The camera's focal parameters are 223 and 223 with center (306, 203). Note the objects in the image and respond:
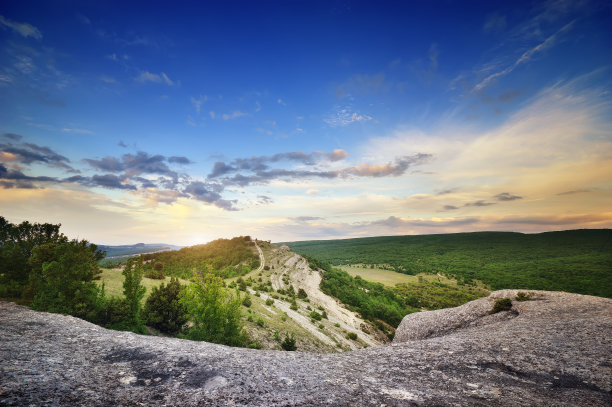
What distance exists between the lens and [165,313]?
61.9ft

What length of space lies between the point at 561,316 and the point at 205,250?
7477 centimetres

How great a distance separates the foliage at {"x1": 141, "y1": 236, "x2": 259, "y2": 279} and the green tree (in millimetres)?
32326

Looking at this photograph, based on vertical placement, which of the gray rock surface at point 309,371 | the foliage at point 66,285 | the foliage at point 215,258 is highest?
the foliage at point 66,285

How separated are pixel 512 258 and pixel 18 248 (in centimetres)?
17012

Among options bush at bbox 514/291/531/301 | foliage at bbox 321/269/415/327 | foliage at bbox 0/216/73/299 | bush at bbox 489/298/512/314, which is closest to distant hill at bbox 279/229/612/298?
foliage at bbox 321/269/415/327


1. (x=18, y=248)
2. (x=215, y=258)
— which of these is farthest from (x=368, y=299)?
(x=18, y=248)

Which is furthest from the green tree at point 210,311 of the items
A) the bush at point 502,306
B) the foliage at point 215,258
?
the foliage at point 215,258

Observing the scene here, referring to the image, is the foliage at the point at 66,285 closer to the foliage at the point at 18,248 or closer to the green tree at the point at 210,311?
the foliage at the point at 18,248

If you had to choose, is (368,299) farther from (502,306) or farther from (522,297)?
(502,306)

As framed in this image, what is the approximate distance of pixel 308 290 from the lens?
2063 inches

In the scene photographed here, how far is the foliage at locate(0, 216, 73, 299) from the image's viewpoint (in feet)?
58.6

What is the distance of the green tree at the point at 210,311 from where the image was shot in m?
15.2

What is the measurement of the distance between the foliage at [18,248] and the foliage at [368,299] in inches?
1874

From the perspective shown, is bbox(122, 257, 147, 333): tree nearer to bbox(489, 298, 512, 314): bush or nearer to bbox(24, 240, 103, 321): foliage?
bbox(24, 240, 103, 321): foliage
